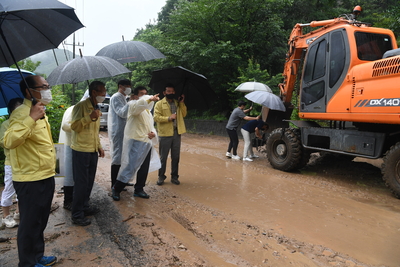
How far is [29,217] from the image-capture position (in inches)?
108

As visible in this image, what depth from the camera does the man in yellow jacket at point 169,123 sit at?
19.2 feet

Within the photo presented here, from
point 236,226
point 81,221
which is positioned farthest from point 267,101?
point 81,221

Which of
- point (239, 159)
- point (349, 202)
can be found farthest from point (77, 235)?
point (239, 159)

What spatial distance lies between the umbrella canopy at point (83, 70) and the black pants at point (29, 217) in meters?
1.56

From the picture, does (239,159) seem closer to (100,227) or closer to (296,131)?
(296,131)

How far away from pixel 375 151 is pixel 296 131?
218 centimetres

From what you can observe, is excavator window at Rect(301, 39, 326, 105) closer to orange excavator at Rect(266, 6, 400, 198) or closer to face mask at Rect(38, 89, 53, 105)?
orange excavator at Rect(266, 6, 400, 198)

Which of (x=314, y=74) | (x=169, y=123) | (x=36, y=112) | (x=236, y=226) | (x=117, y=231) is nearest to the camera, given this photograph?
(x=36, y=112)

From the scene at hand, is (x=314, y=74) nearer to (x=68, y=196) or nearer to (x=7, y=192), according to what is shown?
(x=68, y=196)

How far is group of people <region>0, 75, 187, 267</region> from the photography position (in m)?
2.72

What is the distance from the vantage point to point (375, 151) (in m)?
5.48

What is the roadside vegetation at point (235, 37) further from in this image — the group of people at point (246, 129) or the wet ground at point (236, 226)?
the wet ground at point (236, 226)

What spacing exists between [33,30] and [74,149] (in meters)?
1.56

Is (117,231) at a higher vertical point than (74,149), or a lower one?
lower
